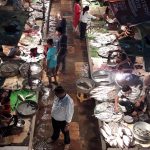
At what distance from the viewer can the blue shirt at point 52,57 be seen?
11.5 meters

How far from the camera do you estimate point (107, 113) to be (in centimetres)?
1019

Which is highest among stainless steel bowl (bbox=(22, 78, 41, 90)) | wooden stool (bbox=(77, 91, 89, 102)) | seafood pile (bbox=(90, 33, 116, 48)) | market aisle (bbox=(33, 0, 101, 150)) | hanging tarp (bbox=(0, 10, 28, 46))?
hanging tarp (bbox=(0, 10, 28, 46))

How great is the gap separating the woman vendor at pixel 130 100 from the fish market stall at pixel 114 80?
7cm

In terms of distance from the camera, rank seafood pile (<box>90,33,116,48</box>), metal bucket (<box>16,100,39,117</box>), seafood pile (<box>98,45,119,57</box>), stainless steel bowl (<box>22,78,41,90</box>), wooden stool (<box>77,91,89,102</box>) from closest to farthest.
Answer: metal bucket (<box>16,100,39,117</box>), stainless steel bowl (<box>22,78,41,90</box>), wooden stool (<box>77,91,89,102</box>), seafood pile (<box>98,45,119,57</box>), seafood pile (<box>90,33,116,48</box>)

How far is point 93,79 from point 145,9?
10.7ft

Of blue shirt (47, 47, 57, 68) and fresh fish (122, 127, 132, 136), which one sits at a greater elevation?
blue shirt (47, 47, 57, 68)

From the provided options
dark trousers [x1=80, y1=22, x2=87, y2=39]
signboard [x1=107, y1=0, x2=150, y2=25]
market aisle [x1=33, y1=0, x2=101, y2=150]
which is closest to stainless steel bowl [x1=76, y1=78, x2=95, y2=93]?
market aisle [x1=33, y1=0, x2=101, y2=150]

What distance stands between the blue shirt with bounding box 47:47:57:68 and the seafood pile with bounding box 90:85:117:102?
1830 mm

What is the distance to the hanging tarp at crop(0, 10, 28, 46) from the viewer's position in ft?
28.1

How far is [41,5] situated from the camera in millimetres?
16703

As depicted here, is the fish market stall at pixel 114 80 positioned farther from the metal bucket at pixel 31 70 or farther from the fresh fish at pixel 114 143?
the metal bucket at pixel 31 70

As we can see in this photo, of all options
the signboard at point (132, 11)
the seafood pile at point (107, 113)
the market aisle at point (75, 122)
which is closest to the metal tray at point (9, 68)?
the market aisle at point (75, 122)

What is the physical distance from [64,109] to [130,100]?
272 centimetres

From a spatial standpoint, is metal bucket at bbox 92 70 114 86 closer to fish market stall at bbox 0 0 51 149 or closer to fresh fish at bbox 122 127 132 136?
fish market stall at bbox 0 0 51 149
